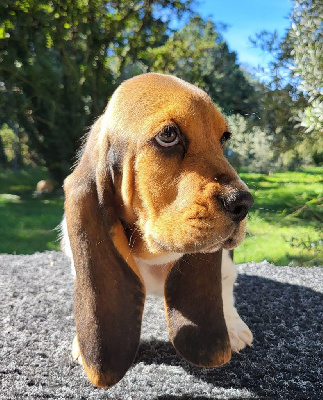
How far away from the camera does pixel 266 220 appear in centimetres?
818

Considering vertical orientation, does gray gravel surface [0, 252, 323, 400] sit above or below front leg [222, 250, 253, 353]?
below

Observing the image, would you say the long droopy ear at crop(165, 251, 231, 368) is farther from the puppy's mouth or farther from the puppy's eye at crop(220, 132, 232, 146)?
the puppy's eye at crop(220, 132, 232, 146)

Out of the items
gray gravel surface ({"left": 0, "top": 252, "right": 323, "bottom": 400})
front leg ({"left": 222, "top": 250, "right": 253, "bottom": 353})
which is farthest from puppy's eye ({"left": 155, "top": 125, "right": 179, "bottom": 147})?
gray gravel surface ({"left": 0, "top": 252, "right": 323, "bottom": 400})

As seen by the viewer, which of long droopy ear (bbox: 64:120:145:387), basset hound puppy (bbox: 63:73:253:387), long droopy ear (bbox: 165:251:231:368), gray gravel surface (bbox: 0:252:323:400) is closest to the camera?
basset hound puppy (bbox: 63:73:253:387)

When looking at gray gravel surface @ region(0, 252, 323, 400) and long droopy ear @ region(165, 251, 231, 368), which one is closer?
long droopy ear @ region(165, 251, 231, 368)

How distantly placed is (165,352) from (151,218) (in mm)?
1282

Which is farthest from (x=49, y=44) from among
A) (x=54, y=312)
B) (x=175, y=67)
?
(x=54, y=312)

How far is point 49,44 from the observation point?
32.7 ft

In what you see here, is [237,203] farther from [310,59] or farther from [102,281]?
[310,59]

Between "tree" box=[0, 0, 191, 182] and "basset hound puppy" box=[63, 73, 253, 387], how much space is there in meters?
7.30

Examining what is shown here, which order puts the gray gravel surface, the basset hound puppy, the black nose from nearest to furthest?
the black nose, the basset hound puppy, the gray gravel surface

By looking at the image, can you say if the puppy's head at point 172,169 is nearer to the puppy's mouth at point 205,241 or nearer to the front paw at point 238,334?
the puppy's mouth at point 205,241

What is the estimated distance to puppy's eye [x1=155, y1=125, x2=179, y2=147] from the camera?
192 cm

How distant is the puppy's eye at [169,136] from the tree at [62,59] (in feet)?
24.8
